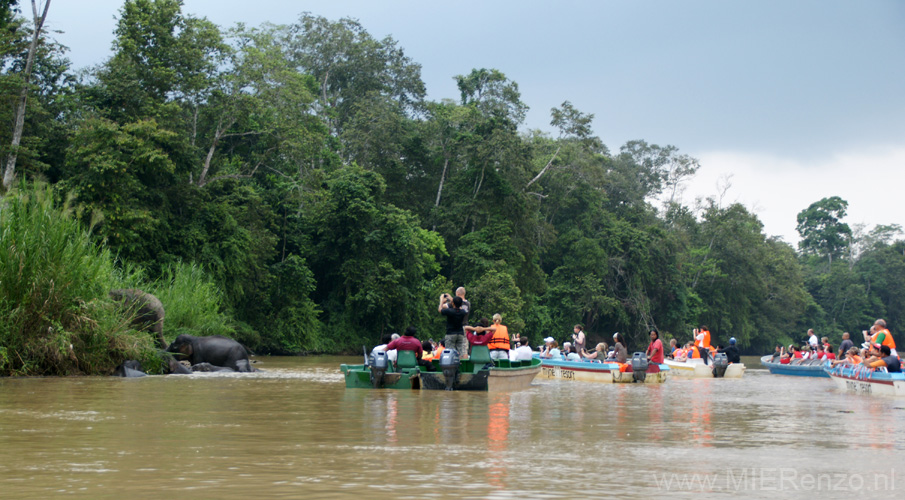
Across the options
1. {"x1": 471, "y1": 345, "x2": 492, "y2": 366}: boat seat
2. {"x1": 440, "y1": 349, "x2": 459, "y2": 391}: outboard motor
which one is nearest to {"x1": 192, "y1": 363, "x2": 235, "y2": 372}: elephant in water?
{"x1": 440, "y1": 349, "x2": 459, "y2": 391}: outboard motor

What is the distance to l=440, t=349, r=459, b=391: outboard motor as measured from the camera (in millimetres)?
17516

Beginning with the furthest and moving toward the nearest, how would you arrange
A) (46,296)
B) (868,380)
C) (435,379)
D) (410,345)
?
(868,380)
(410,345)
(435,379)
(46,296)

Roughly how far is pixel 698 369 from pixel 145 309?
16.9 metres

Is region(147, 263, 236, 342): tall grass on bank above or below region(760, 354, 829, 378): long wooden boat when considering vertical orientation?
→ above

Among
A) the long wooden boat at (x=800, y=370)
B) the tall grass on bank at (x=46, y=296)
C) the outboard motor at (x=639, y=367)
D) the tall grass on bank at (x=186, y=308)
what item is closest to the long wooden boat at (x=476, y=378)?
the outboard motor at (x=639, y=367)

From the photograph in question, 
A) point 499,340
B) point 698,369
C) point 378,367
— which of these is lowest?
point 698,369

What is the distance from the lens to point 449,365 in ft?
57.5

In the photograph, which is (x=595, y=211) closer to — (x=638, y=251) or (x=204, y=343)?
(x=638, y=251)

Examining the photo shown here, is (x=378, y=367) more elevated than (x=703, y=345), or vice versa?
(x=703, y=345)

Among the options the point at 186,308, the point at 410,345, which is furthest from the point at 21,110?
the point at 410,345

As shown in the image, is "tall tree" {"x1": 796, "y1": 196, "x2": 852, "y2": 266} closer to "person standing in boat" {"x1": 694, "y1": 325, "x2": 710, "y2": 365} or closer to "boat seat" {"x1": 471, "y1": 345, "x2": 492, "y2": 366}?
"person standing in boat" {"x1": 694, "y1": 325, "x2": 710, "y2": 365}

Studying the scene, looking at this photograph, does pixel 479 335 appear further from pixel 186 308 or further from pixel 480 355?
pixel 186 308

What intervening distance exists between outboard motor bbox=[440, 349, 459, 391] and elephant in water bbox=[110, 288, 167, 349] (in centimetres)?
811

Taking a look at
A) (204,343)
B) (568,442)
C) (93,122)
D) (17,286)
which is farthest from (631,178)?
(568,442)
